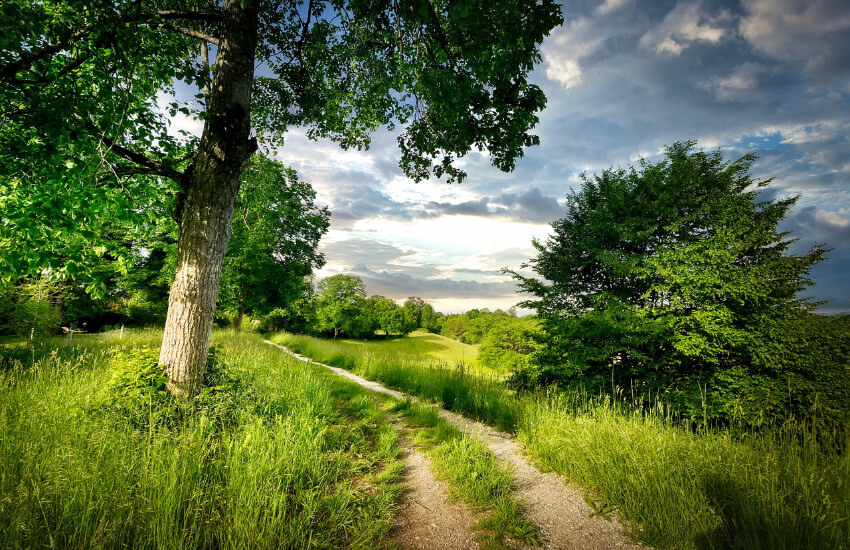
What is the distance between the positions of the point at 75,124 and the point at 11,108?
0.68 meters

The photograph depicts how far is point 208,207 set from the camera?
4137 millimetres

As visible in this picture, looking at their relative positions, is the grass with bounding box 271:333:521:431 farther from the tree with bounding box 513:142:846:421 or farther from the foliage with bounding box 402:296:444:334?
the foliage with bounding box 402:296:444:334

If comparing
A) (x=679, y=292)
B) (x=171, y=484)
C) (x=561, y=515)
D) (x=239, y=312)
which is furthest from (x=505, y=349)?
(x=239, y=312)

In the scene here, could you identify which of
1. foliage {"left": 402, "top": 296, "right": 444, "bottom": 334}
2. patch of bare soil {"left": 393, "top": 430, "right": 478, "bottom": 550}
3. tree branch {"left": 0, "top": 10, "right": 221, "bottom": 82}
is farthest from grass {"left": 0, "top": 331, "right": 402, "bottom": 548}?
foliage {"left": 402, "top": 296, "right": 444, "bottom": 334}

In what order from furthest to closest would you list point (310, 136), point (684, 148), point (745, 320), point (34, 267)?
point (684, 148)
point (745, 320)
point (310, 136)
point (34, 267)

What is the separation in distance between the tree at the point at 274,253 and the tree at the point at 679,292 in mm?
15832

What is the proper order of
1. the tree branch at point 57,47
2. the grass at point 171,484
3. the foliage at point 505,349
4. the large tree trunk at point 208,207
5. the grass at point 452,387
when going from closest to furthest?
the grass at point 171,484 < the tree branch at point 57,47 < the large tree trunk at point 208,207 < the grass at point 452,387 < the foliage at point 505,349

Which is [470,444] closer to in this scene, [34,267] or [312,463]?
[312,463]

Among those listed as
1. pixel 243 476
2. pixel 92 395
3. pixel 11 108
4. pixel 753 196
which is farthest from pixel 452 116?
pixel 753 196

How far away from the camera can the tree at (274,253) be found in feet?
56.0

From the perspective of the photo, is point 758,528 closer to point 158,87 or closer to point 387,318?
point 158,87

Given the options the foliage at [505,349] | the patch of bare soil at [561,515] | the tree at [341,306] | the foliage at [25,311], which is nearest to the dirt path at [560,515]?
the patch of bare soil at [561,515]

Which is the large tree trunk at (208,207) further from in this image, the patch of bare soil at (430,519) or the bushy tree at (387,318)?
the bushy tree at (387,318)

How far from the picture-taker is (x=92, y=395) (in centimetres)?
366
